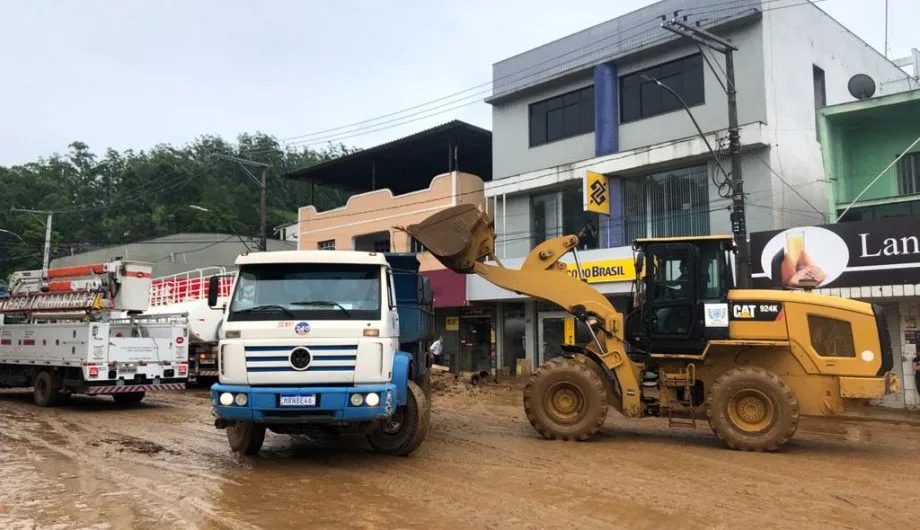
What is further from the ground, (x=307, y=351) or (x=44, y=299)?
(x=44, y=299)

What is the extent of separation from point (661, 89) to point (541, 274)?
12.2 m

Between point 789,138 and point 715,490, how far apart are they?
1477 centimetres

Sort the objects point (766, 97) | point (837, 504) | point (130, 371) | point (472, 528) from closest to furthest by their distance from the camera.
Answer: point (472, 528) < point (837, 504) < point (130, 371) < point (766, 97)

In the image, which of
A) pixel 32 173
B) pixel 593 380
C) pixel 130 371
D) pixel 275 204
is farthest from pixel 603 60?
pixel 32 173

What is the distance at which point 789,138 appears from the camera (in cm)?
1903

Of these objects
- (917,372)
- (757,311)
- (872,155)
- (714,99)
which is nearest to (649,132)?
(714,99)

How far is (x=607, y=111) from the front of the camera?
2142 cm

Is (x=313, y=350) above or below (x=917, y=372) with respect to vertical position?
above

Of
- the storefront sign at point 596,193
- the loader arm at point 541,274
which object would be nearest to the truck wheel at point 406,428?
the loader arm at point 541,274

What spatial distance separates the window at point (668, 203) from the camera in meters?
19.6

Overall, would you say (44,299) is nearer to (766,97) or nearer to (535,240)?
(535,240)

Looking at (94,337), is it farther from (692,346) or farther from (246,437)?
(692,346)

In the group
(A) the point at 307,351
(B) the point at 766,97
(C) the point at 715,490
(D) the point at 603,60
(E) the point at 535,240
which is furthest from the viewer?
(E) the point at 535,240

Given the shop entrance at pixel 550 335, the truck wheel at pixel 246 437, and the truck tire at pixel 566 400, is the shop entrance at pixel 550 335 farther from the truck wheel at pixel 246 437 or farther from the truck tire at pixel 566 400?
the truck wheel at pixel 246 437
